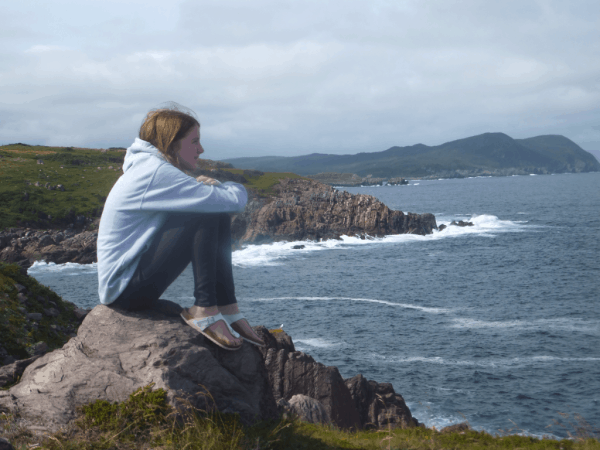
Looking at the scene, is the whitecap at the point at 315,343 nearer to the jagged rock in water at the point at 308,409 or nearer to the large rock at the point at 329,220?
the jagged rock in water at the point at 308,409

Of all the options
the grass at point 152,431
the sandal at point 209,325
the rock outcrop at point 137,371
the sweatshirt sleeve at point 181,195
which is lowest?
the grass at point 152,431

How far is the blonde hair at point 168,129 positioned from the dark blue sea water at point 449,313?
863 centimetres

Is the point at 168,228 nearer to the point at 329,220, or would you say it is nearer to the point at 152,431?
the point at 152,431

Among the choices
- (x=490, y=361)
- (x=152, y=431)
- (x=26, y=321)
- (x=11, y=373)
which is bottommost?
(x=490, y=361)

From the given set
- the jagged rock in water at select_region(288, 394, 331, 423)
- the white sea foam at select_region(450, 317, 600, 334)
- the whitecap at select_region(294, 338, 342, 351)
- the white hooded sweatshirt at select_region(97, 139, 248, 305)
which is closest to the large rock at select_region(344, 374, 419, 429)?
the jagged rock in water at select_region(288, 394, 331, 423)

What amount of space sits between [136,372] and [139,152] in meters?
2.64

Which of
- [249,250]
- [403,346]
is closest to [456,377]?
[403,346]

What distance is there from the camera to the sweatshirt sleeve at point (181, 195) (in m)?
5.14

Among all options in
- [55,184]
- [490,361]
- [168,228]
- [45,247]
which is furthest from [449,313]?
[55,184]

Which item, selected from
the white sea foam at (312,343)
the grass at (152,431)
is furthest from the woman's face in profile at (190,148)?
the white sea foam at (312,343)

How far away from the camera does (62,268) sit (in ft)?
201

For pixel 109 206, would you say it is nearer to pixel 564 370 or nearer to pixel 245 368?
pixel 245 368

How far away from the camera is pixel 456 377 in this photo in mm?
27531

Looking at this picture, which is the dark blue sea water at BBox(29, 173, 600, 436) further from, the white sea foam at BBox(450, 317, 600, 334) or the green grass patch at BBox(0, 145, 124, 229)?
the green grass patch at BBox(0, 145, 124, 229)
